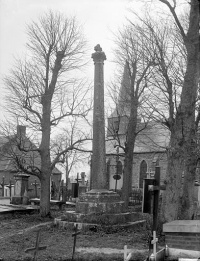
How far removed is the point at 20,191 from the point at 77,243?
36.2 feet

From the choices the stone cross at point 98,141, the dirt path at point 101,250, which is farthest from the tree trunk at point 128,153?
the dirt path at point 101,250

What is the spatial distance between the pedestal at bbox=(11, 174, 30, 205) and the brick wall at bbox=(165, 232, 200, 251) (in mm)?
13795

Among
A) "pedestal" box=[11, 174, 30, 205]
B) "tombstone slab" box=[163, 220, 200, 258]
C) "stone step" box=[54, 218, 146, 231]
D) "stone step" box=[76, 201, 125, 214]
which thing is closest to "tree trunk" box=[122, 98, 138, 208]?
"pedestal" box=[11, 174, 30, 205]

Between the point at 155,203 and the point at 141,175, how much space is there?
107ft

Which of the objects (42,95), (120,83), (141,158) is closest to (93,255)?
(42,95)

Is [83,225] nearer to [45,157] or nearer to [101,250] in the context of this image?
[101,250]

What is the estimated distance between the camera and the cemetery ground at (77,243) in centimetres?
680

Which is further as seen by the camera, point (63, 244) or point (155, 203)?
point (63, 244)

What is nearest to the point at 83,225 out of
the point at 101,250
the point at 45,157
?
the point at 101,250

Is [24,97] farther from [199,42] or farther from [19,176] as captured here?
[199,42]

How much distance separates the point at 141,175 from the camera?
3831 cm

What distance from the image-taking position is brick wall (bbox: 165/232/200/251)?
534 centimetres

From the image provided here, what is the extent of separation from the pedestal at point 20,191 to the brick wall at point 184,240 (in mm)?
13795

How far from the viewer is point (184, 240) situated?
5.44 meters
